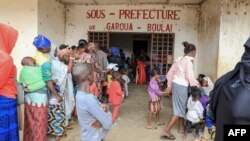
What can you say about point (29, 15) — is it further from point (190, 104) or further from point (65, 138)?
point (190, 104)

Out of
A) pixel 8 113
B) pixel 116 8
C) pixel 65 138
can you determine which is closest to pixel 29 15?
pixel 116 8

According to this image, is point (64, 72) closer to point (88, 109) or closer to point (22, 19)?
point (88, 109)

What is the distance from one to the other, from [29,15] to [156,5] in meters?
3.87

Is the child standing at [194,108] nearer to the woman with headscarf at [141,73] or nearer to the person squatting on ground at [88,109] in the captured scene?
the person squatting on ground at [88,109]

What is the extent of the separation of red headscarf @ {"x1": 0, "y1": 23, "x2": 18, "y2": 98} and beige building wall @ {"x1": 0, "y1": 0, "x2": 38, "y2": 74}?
3.99m

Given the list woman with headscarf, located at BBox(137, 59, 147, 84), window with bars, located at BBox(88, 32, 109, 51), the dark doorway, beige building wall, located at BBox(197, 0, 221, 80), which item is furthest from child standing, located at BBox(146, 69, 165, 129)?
the dark doorway

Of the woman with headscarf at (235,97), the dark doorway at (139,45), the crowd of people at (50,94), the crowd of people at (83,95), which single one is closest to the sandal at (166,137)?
the crowd of people at (83,95)

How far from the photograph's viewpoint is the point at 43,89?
3.75 meters

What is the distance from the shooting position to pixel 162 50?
9.26m

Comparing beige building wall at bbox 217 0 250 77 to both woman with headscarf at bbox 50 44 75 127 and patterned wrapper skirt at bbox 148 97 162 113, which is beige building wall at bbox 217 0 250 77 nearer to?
patterned wrapper skirt at bbox 148 97 162 113

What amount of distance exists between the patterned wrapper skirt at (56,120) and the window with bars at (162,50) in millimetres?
Answer: 5320

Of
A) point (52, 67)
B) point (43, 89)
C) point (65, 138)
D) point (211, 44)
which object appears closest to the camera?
point (43, 89)

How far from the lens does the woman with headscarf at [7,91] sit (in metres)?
2.91

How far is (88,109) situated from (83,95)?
0.13 metres
